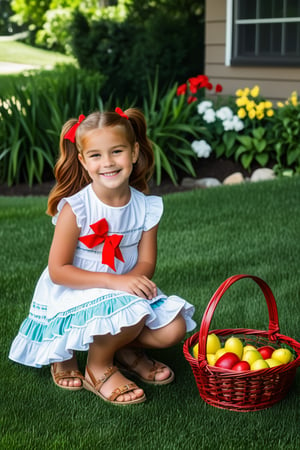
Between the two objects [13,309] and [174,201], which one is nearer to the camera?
[13,309]

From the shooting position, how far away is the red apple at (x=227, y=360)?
9.05 ft

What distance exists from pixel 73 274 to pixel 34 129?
490 cm

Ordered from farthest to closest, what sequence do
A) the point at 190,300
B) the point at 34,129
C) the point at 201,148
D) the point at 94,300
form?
the point at 201,148 < the point at 34,129 < the point at 190,300 < the point at 94,300

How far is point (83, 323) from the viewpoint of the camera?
277cm

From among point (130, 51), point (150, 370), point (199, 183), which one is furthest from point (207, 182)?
point (130, 51)

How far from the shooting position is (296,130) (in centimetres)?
734

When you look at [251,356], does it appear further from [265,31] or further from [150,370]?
[265,31]

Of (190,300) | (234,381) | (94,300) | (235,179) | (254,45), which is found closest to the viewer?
(234,381)


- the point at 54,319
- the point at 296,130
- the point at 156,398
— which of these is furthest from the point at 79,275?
the point at 296,130

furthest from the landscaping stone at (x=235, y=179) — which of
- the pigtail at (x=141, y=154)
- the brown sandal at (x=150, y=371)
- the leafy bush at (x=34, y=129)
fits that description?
the brown sandal at (x=150, y=371)

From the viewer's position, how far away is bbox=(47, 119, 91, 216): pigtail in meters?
3.03

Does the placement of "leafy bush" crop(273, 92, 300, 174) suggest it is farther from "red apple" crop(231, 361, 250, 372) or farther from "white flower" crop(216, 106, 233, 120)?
"red apple" crop(231, 361, 250, 372)

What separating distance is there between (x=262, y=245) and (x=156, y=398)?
7.26 feet

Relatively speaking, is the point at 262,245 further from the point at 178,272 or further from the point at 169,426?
the point at 169,426
